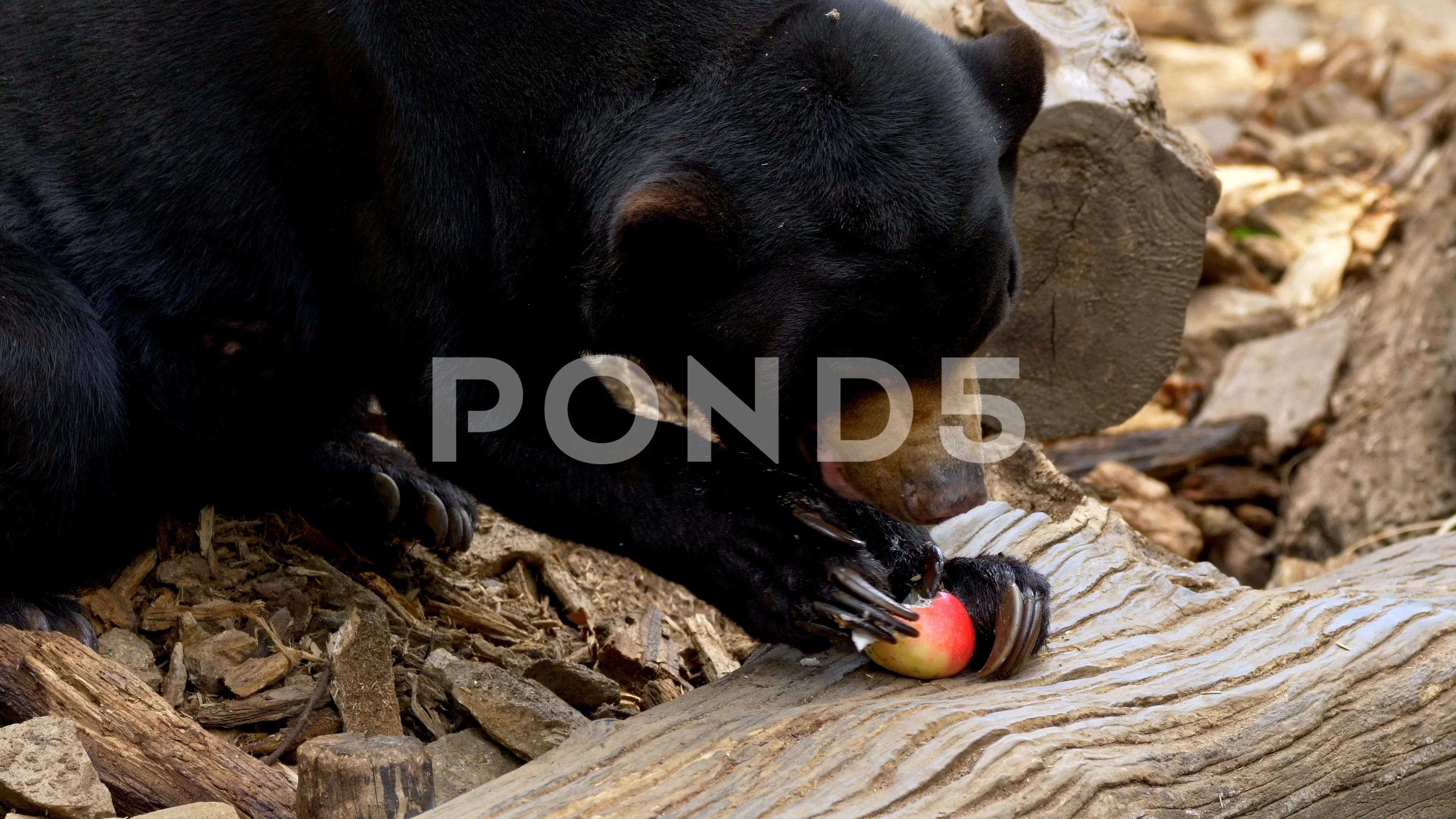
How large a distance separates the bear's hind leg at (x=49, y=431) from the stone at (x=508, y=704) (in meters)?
0.86

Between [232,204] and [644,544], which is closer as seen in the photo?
[644,544]

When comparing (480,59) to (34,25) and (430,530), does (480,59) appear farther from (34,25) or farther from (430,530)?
(430,530)

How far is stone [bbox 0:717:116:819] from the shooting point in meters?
2.55

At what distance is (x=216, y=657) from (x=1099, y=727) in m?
2.14

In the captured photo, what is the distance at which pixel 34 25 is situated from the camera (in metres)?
3.45

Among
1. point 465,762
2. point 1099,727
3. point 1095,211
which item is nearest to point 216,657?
point 465,762

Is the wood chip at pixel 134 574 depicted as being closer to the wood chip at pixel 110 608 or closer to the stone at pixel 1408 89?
the wood chip at pixel 110 608

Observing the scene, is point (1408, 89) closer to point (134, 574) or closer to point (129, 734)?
point (134, 574)

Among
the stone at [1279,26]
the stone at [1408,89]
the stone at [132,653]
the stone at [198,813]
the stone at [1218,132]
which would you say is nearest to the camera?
the stone at [198,813]

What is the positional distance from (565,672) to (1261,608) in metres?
1.70

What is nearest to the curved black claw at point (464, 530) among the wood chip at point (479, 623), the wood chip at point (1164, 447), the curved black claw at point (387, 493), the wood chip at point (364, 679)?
the curved black claw at point (387, 493)

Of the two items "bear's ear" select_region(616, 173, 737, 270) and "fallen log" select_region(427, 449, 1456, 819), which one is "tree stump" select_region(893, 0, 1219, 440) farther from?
"bear's ear" select_region(616, 173, 737, 270)

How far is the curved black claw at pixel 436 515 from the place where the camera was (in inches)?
169

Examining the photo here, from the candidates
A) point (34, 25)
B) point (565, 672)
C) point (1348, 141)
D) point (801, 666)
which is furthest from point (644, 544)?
point (1348, 141)
